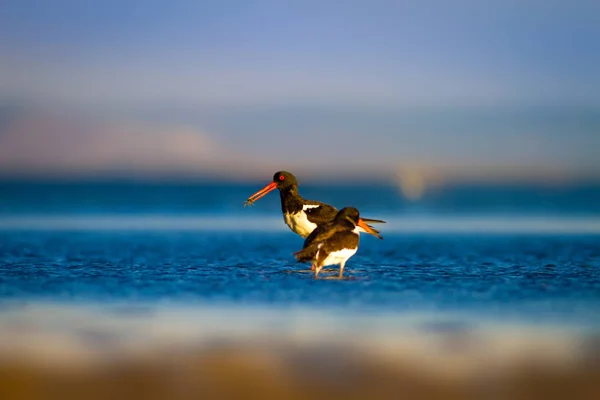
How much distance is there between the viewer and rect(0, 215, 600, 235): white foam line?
77.4ft

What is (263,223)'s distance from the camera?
27344 millimetres

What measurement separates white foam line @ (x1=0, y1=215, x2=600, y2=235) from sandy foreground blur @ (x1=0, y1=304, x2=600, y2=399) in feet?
48.2

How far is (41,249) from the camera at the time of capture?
657 inches

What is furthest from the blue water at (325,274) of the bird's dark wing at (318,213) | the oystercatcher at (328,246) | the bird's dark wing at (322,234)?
the bird's dark wing at (318,213)

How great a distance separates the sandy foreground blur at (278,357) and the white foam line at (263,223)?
48.2 ft

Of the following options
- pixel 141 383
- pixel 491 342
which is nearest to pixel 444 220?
pixel 491 342

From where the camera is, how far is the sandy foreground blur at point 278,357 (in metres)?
5.99

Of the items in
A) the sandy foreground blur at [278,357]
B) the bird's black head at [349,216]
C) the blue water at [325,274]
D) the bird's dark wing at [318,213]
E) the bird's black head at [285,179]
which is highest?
the bird's black head at [285,179]

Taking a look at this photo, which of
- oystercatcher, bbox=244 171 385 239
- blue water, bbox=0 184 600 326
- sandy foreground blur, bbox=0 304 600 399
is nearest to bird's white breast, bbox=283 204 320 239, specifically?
oystercatcher, bbox=244 171 385 239

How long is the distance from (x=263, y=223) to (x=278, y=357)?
2041cm

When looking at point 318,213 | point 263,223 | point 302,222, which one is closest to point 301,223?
point 302,222

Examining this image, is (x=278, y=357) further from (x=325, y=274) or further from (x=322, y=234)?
(x=325, y=274)

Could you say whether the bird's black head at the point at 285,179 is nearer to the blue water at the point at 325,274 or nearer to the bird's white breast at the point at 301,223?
the bird's white breast at the point at 301,223

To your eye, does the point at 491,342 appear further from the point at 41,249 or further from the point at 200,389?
the point at 41,249
